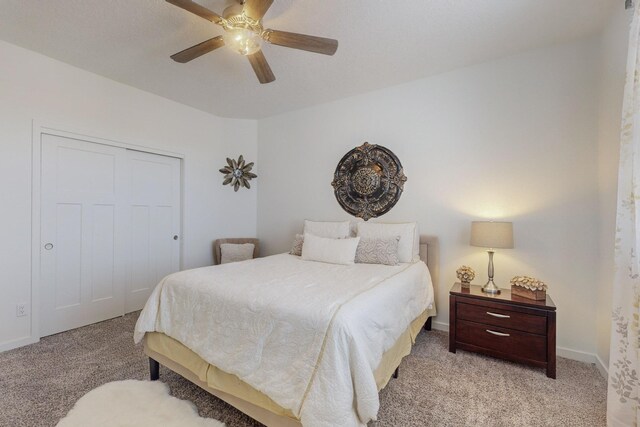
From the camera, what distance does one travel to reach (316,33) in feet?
7.41

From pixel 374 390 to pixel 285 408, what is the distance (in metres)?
0.42

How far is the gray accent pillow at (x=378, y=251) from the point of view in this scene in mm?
2689

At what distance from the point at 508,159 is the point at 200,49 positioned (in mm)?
2790

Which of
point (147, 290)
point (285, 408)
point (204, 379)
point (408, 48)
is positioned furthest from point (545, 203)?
point (147, 290)

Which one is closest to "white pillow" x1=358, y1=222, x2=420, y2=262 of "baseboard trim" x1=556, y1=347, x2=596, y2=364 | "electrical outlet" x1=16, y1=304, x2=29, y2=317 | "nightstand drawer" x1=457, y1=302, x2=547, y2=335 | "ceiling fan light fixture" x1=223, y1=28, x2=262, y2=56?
"nightstand drawer" x1=457, y1=302, x2=547, y2=335

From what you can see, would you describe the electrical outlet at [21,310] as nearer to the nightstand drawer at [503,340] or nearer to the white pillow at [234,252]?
the white pillow at [234,252]

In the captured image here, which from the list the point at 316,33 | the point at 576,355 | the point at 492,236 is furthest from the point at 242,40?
the point at 576,355

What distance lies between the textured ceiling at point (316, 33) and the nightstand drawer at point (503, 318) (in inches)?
88.3

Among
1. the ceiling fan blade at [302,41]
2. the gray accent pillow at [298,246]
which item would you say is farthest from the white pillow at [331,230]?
the ceiling fan blade at [302,41]

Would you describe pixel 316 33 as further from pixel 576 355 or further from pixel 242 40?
pixel 576 355

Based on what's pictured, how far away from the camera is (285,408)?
129cm

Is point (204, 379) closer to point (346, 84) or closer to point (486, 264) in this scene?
point (486, 264)

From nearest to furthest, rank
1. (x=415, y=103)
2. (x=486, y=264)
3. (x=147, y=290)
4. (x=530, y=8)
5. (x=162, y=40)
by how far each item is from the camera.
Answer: (x=530, y=8)
(x=162, y=40)
(x=486, y=264)
(x=415, y=103)
(x=147, y=290)

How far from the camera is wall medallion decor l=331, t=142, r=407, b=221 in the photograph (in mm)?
3221
